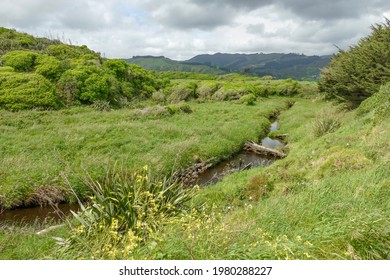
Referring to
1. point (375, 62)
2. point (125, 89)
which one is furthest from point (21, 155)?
point (375, 62)

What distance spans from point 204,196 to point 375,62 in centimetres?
1917

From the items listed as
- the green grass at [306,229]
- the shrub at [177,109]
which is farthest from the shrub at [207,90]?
the green grass at [306,229]

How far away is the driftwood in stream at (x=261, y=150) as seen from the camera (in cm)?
1975

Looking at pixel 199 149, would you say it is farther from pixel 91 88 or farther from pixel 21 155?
pixel 91 88

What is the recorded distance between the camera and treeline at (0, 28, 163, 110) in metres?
23.2

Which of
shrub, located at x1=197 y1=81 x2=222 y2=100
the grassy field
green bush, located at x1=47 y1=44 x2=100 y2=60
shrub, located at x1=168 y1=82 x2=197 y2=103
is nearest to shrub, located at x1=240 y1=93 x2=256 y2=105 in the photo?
shrub, located at x1=197 y1=81 x2=222 y2=100

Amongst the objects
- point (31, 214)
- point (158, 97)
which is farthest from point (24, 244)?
point (158, 97)

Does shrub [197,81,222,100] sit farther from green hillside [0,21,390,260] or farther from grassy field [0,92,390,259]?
grassy field [0,92,390,259]

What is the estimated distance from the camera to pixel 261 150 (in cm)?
2109

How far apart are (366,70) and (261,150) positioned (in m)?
10.5

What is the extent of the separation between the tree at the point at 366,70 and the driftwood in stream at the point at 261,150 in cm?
839

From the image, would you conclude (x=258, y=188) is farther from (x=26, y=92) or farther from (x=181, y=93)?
(x=181, y=93)

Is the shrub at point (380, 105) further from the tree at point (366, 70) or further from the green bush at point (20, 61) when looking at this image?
the green bush at point (20, 61)

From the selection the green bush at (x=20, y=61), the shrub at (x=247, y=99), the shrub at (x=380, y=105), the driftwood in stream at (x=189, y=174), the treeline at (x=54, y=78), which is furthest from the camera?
the shrub at (x=247, y=99)
